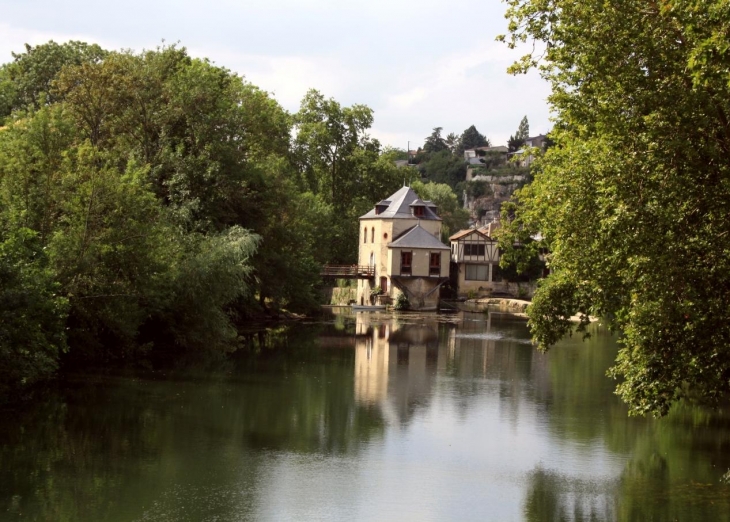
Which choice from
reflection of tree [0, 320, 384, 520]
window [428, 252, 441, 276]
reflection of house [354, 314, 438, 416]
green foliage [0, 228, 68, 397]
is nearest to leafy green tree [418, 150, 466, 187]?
window [428, 252, 441, 276]

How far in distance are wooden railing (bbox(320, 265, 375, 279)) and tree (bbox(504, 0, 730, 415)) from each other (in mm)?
44959

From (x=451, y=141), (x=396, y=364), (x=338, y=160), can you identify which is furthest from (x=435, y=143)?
(x=396, y=364)

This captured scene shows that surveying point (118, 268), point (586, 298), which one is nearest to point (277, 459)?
point (586, 298)

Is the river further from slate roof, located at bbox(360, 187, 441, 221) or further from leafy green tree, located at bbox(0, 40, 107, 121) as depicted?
leafy green tree, located at bbox(0, 40, 107, 121)

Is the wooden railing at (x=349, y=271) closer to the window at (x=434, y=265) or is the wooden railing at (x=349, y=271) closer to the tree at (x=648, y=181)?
the window at (x=434, y=265)

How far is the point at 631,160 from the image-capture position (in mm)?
13602

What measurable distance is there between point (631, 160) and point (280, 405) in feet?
40.1

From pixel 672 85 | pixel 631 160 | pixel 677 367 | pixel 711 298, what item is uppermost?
pixel 672 85

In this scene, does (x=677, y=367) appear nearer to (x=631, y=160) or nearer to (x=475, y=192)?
(x=631, y=160)

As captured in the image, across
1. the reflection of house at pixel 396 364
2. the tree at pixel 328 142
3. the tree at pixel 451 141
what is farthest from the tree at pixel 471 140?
the reflection of house at pixel 396 364

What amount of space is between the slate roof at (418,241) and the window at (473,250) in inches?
373

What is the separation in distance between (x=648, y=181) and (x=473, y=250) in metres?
56.1

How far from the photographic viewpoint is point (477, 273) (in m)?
69.8

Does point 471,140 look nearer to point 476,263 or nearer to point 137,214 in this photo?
point 476,263
